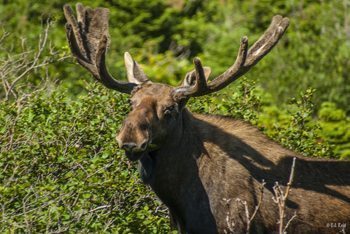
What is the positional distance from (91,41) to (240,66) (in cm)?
137

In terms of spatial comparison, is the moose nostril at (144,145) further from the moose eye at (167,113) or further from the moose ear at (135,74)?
the moose ear at (135,74)

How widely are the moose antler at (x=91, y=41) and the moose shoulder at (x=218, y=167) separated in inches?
0.4

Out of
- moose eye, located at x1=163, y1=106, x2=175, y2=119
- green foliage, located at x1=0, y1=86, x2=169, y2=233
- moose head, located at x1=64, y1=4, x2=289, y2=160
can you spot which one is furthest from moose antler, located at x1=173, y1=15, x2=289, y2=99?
green foliage, located at x1=0, y1=86, x2=169, y2=233

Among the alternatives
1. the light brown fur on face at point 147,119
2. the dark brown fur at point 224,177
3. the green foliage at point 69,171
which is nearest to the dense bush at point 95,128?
the green foliage at point 69,171

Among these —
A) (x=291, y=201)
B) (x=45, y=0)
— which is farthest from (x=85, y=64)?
(x=45, y=0)

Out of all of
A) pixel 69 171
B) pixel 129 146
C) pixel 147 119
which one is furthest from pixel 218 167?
pixel 69 171

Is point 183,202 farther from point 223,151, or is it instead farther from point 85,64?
point 85,64

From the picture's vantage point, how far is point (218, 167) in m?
10.8

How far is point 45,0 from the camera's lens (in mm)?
20672

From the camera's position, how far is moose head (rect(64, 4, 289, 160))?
10312 millimetres

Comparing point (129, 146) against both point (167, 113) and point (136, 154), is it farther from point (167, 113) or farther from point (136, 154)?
point (167, 113)

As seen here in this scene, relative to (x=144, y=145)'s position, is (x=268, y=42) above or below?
above

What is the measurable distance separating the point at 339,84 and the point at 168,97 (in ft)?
25.8

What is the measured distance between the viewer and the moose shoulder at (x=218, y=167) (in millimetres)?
10586
